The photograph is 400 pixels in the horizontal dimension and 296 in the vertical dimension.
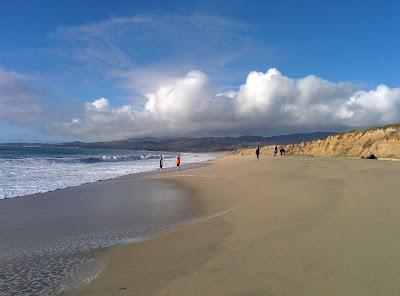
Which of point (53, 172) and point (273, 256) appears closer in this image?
point (273, 256)

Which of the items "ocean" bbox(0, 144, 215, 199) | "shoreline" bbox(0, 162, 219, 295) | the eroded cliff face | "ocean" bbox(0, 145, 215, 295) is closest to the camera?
"ocean" bbox(0, 145, 215, 295)

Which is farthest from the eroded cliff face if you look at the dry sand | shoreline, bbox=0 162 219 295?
the dry sand

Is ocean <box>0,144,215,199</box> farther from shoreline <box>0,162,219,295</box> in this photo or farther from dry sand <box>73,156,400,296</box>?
dry sand <box>73,156,400,296</box>

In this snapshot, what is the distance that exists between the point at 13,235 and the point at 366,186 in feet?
38.9

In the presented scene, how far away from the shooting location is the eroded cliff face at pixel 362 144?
55062 mm

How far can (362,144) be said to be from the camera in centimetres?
6244

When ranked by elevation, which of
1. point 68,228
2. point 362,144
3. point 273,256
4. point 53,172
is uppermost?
point 362,144

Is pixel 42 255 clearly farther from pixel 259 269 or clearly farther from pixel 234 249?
pixel 259 269

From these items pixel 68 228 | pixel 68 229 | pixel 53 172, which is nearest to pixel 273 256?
pixel 68 229

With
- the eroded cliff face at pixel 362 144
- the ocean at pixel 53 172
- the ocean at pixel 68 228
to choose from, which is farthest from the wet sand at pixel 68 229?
the eroded cliff face at pixel 362 144

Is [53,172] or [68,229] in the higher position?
[68,229]

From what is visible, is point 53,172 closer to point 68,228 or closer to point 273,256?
point 68,228

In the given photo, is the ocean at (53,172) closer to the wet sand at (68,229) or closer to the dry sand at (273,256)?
the wet sand at (68,229)

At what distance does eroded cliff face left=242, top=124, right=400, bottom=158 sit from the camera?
55062 mm
